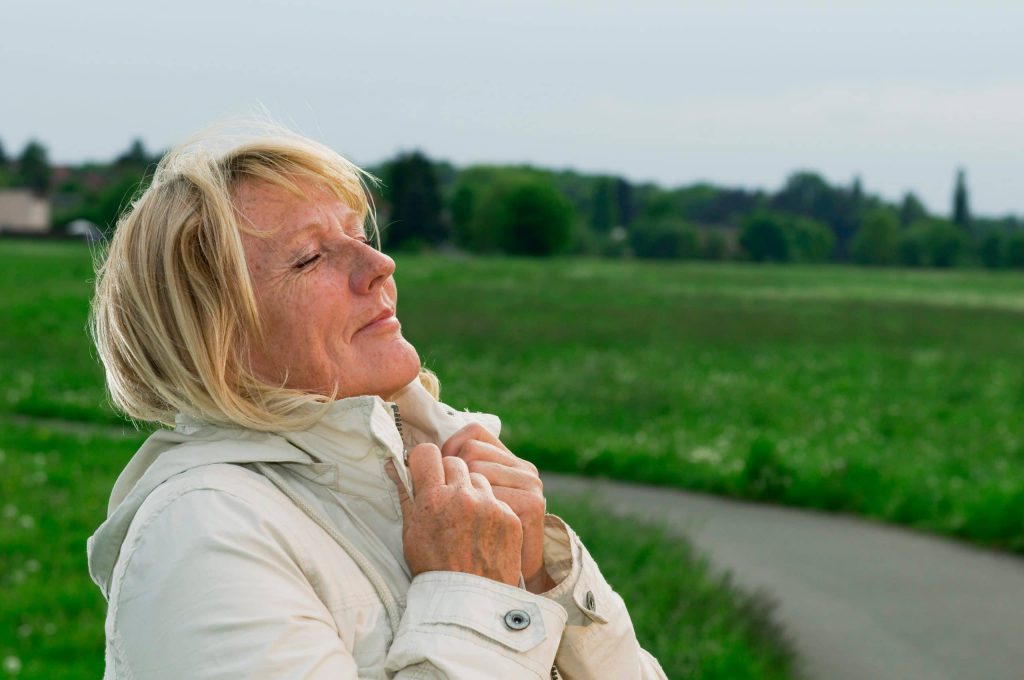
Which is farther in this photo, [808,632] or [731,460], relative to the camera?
[731,460]

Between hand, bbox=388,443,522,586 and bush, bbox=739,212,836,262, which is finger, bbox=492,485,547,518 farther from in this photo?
bush, bbox=739,212,836,262

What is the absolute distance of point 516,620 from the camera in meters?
1.67

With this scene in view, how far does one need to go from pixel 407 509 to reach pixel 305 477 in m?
0.16

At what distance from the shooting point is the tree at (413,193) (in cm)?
7969

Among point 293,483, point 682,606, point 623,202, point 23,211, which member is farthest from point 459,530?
point 23,211

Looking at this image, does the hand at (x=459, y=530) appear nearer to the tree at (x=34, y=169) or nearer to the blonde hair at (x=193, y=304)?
the blonde hair at (x=193, y=304)

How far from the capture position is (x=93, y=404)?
13.0 meters

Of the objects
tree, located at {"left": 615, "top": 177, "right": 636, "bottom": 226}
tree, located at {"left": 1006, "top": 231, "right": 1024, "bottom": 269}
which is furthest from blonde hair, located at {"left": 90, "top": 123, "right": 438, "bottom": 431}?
tree, located at {"left": 1006, "top": 231, "right": 1024, "bottom": 269}

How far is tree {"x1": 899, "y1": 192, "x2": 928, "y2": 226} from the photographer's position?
9931cm

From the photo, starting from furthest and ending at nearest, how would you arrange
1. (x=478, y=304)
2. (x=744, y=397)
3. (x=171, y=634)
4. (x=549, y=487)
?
(x=478, y=304) < (x=744, y=397) < (x=549, y=487) < (x=171, y=634)

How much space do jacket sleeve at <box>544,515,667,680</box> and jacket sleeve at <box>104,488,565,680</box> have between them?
0.17 meters

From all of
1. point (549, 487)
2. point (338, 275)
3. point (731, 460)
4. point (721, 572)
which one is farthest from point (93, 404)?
point (338, 275)

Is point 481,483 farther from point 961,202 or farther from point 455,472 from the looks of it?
point 961,202

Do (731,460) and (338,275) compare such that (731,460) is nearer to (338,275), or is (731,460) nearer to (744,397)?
(744,397)
